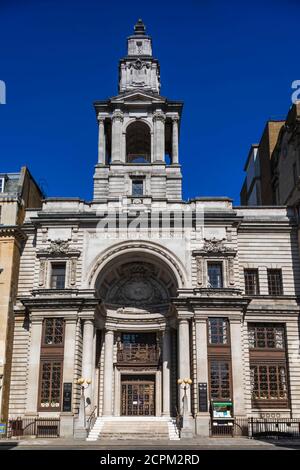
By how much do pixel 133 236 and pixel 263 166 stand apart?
63.5ft

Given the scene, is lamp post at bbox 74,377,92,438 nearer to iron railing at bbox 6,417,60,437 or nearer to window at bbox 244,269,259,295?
iron railing at bbox 6,417,60,437

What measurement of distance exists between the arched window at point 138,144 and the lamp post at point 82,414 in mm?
19494

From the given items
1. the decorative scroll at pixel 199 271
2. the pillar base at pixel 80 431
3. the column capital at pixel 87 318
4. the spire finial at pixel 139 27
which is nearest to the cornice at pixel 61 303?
the column capital at pixel 87 318

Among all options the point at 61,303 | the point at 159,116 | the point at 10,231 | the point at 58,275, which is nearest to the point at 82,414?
the point at 61,303

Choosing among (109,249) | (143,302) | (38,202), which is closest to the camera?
(109,249)

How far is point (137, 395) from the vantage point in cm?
3747

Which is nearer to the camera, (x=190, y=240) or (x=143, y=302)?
(x=190, y=240)

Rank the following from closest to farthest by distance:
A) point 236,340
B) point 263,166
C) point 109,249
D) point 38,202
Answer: point 236,340 < point 109,249 < point 38,202 < point 263,166

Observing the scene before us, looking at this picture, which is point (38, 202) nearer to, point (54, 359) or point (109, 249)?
point (109, 249)

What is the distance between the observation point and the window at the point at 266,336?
35281mm

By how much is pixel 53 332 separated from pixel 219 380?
36.2ft

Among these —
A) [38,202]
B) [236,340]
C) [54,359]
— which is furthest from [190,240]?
[38,202]

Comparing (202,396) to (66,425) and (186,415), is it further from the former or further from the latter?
(66,425)

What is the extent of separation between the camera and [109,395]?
120 feet
